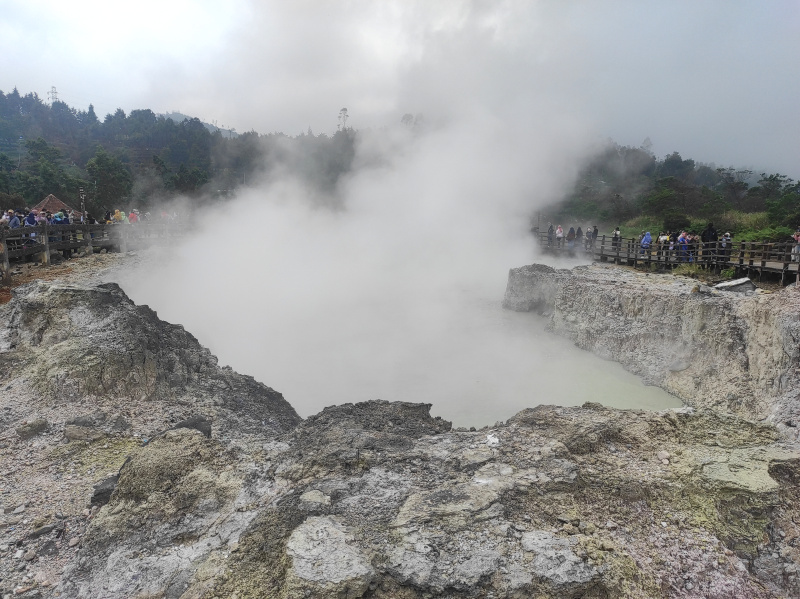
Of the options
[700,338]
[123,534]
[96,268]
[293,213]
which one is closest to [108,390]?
[123,534]

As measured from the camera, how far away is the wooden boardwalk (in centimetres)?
1027

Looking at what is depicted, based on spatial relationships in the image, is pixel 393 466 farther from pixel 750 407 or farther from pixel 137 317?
pixel 750 407

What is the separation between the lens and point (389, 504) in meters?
2.76

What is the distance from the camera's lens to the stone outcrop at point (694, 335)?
19.1 ft

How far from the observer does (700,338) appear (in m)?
7.30

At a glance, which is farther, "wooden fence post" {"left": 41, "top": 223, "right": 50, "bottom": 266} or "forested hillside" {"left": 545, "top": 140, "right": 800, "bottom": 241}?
"forested hillside" {"left": 545, "top": 140, "right": 800, "bottom": 241}

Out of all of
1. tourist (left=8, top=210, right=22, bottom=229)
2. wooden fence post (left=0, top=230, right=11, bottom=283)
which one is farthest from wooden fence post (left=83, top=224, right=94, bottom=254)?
wooden fence post (left=0, top=230, right=11, bottom=283)

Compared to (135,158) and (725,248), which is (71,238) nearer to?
(725,248)

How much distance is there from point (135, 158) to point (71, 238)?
208 feet

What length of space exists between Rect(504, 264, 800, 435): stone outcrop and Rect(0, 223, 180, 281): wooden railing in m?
11.2

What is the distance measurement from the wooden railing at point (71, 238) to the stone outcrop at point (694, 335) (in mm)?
11161

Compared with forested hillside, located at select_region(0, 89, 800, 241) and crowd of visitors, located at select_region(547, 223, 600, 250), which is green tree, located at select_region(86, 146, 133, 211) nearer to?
forested hillside, located at select_region(0, 89, 800, 241)

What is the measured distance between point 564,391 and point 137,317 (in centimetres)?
562

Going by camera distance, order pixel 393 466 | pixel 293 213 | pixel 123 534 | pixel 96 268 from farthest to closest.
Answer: pixel 293 213, pixel 96 268, pixel 393 466, pixel 123 534
